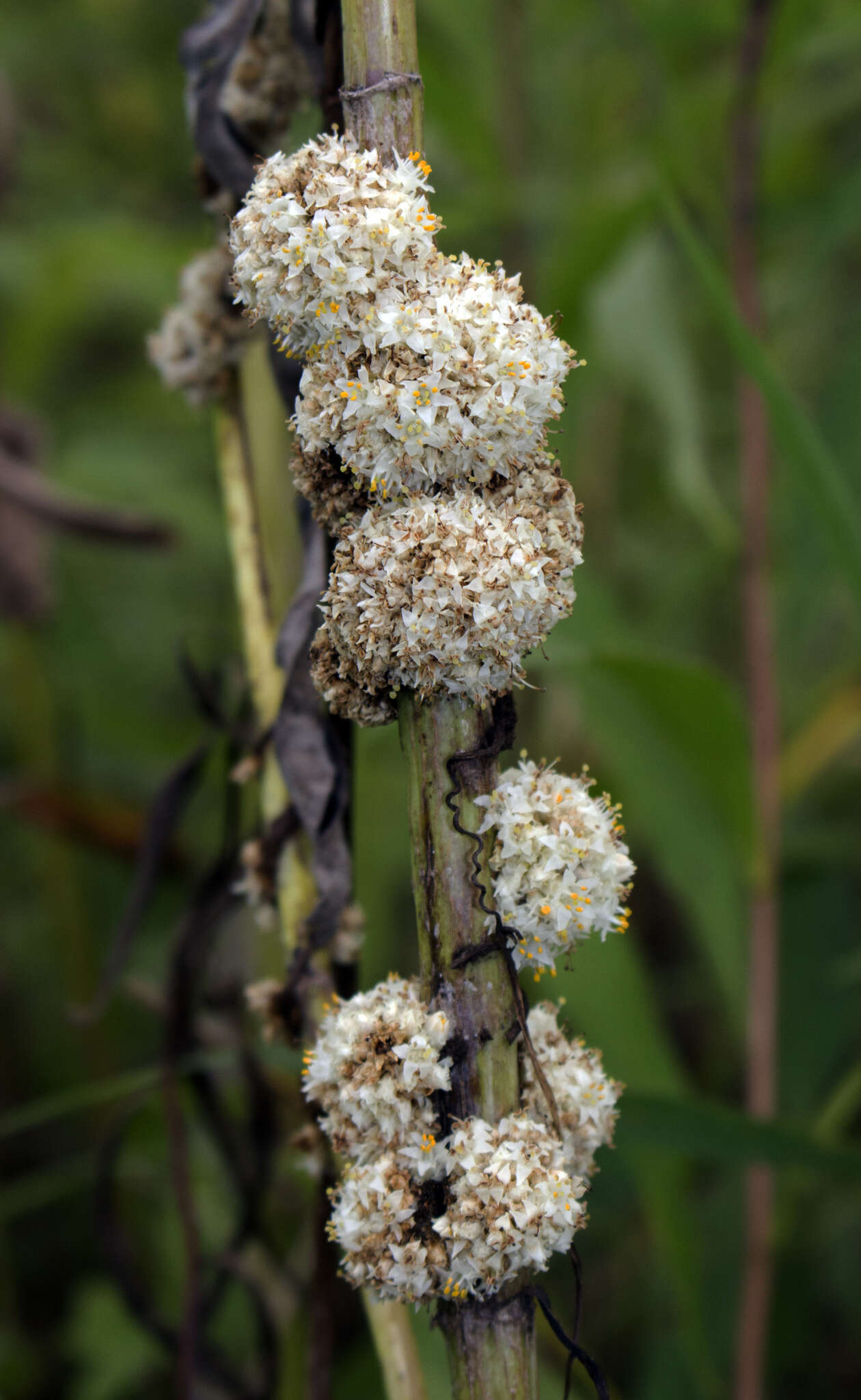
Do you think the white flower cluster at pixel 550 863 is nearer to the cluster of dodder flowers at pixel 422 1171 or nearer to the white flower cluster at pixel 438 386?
the cluster of dodder flowers at pixel 422 1171

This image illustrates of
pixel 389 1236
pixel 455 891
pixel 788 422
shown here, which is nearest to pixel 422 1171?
pixel 389 1236

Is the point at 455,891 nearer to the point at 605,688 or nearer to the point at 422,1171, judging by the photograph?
the point at 422,1171

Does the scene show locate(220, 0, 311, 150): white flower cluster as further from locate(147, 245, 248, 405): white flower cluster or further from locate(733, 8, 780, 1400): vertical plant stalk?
locate(733, 8, 780, 1400): vertical plant stalk

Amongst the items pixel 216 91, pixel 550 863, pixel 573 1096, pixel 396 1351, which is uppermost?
pixel 216 91

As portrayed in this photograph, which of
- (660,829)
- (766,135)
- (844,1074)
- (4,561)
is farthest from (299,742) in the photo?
(766,135)

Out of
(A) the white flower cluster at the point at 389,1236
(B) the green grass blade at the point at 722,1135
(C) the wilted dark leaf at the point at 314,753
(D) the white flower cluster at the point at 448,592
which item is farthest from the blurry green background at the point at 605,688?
(A) the white flower cluster at the point at 389,1236

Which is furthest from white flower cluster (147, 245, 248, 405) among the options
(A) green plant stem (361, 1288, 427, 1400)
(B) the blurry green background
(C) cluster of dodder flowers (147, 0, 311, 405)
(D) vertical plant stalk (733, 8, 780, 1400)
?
(D) vertical plant stalk (733, 8, 780, 1400)
